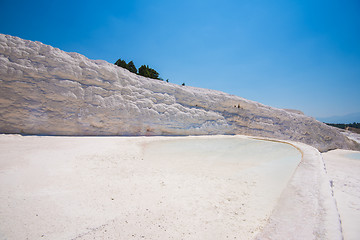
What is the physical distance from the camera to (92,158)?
360 centimetres

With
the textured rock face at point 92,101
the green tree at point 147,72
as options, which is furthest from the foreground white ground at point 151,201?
the green tree at point 147,72

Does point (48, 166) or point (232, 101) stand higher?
point (232, 101)

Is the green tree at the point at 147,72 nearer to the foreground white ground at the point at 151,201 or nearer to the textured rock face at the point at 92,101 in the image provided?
the textured rock face at the point at 92,101

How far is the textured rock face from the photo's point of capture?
5.43 meters

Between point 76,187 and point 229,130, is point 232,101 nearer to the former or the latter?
point 229,130

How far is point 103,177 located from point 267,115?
12.9m

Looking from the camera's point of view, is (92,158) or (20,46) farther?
(20,46)

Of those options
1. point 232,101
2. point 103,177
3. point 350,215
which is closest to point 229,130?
point 232,101

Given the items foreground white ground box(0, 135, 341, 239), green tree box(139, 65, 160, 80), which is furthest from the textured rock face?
green tree box(139, 65, 160, 80)

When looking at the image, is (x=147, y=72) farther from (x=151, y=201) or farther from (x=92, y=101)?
(x=151, y=201)

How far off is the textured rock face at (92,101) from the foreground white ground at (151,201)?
2819mm

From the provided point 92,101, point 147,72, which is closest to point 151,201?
point 92,101

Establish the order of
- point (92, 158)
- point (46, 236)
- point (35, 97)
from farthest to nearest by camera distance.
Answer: point (35, 97), point (92, 158), point (46, 236)

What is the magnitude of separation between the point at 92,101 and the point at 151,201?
6182 millimetres
